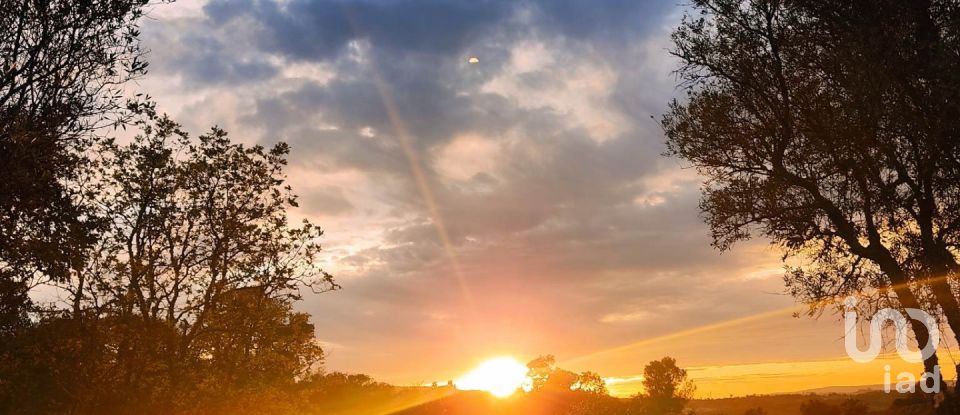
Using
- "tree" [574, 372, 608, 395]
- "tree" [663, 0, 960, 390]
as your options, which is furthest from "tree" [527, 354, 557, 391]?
"tree" [663, 0, 960, 390]

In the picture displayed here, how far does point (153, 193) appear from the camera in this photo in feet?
91.1

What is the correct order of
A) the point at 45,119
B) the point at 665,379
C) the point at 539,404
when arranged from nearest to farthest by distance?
the point at 45,119, the point at 539,404, the point at 665,379

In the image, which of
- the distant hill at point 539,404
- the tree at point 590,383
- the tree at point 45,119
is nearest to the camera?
the tree at point 45,119

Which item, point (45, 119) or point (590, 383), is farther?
point (590, 383)

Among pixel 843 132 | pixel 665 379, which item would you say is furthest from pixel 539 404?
pixel 843 132

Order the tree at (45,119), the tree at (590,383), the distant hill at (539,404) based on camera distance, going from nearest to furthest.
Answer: the tree at (45,119) → the distant hill at (539,404) → the tree at (590,383)

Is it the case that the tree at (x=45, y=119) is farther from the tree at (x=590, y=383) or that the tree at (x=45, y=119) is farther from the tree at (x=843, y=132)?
the tree at (x=590, y=383)

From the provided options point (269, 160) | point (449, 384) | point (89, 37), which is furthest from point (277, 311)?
point (449, 384)

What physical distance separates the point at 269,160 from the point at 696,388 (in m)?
61.2

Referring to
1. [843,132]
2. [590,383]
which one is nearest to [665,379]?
[590,383]

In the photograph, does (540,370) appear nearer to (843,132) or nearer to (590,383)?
(590,383)

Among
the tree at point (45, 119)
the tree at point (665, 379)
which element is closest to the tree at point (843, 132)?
the tree at point (45, 119)

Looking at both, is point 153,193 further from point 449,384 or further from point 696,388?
point 696,388

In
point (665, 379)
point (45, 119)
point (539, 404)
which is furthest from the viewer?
point (665, 379)
